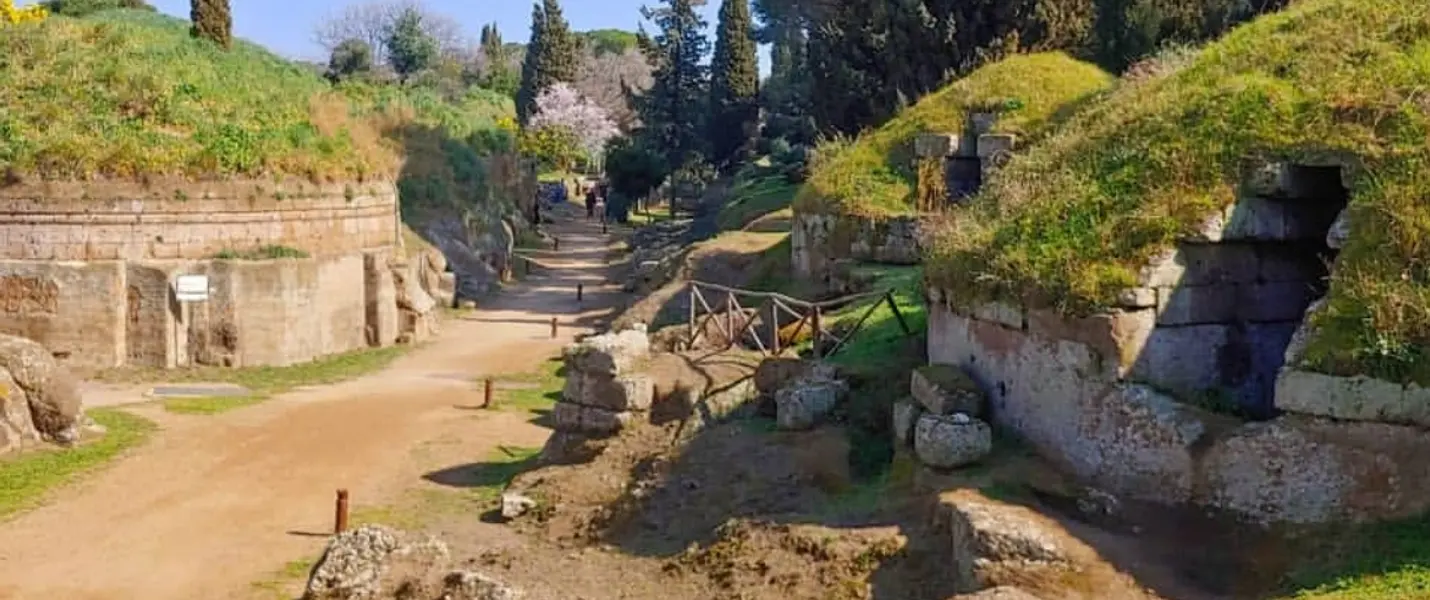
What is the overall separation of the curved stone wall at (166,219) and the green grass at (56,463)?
5.70 meters

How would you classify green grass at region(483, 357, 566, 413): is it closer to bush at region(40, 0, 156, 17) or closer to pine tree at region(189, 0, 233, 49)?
pine tree at region(189, 0, 233, 49)

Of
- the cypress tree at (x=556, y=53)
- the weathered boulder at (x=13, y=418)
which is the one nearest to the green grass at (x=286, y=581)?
the weathered boulder at (x=13, y=418)

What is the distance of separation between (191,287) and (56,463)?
843 cm

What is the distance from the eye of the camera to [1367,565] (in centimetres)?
955

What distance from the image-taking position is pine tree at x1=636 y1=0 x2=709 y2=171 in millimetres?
68375

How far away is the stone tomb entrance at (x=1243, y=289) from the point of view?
1186 cm

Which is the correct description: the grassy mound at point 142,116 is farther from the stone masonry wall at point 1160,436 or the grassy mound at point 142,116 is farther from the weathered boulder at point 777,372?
the stone masonry wall at point 1160,436

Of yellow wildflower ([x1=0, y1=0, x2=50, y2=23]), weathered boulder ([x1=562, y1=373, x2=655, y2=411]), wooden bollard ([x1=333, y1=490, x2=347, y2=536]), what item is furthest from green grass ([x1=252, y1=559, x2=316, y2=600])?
yellow wildflower ([x1=0, y1=0, x2=50, y2=23])

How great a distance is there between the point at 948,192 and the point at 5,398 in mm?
15304

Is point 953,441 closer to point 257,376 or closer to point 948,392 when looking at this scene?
point 948,392

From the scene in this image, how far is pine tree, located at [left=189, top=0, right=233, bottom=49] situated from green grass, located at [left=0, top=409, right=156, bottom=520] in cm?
2554

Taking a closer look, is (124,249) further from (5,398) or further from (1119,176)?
(1119,176)

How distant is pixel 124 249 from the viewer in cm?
2666

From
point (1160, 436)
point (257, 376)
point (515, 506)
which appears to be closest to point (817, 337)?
point (515, 506)
